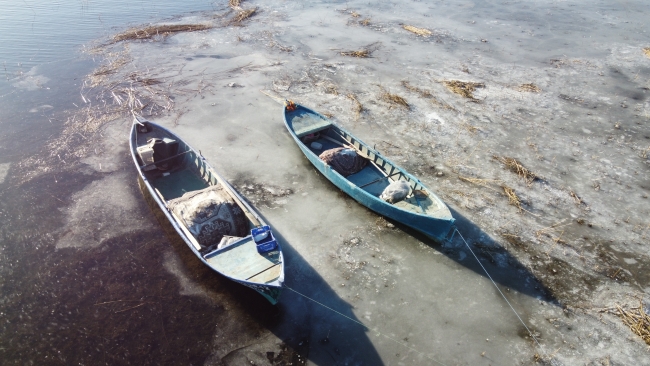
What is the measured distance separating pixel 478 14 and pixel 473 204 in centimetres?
2027

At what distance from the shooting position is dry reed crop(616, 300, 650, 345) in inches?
360

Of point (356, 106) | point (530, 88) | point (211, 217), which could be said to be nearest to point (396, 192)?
point (211, 217)

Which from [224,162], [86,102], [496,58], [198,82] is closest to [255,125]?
[224,162]

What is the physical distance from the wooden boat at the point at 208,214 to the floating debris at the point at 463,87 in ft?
38.9

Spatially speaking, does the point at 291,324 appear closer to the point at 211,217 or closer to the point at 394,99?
the point at 211,217

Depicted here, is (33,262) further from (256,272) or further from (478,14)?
(478,14)

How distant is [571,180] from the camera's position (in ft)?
44.9

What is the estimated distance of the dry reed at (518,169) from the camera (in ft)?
44.9

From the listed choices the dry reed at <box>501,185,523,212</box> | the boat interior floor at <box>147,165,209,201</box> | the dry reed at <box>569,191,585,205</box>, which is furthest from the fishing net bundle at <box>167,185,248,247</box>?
the dry reed at <box>569,191,585,205</box>

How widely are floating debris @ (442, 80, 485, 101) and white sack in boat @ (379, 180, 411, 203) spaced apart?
8.68 m

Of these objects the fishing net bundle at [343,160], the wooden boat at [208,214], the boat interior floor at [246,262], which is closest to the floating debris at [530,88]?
the fishing net bundle at [343,160]

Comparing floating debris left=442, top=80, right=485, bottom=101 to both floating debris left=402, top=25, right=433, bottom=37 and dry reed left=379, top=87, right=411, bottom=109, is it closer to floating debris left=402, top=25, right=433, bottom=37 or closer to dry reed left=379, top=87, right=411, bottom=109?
dry reed left=379, top=87, right=411, bottom=109

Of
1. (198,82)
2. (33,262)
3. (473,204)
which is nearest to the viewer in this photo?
(33,262)

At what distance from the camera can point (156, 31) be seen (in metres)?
24.9
